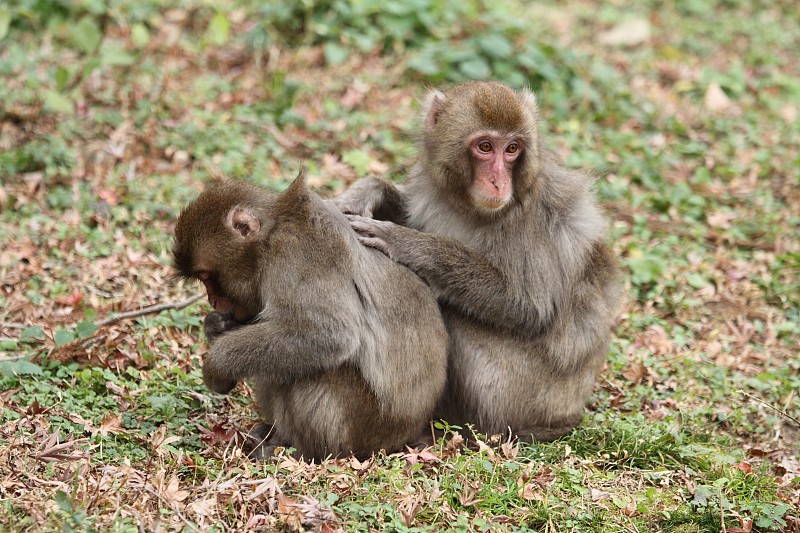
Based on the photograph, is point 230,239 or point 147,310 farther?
point 147,310

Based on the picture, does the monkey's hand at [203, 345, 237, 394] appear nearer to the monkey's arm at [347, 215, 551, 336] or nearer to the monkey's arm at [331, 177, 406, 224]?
the monkey's arm at [347, 215, 551, 336]

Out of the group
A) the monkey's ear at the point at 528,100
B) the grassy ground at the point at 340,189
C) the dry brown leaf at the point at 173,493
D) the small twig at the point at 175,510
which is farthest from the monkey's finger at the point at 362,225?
the small twig at the point at 175,510

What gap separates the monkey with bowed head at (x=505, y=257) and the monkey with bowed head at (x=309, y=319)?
385 mm

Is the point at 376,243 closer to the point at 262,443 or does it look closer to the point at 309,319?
the point at 309,319

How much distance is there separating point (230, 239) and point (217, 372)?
Result: 0.70m

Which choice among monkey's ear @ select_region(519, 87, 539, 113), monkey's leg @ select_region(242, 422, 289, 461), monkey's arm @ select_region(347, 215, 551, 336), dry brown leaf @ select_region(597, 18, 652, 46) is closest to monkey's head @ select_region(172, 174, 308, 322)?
monkey's arm @ select_region(347, 215, 551, 336)

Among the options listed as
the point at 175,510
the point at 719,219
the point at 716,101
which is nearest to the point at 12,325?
the point at 175,510

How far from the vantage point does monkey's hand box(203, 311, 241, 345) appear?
5500mm

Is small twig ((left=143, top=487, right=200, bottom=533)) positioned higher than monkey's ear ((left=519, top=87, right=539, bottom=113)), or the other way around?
monkey's ear ((left=519, top=87, right=539, bottom=113))

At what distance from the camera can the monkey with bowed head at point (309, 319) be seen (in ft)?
16.8

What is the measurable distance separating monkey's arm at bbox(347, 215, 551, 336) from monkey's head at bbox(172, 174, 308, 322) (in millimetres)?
570

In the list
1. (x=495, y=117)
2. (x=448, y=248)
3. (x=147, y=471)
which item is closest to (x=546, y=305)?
(x=448, y=248)

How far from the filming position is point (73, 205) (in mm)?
7688

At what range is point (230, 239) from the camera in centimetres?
520
